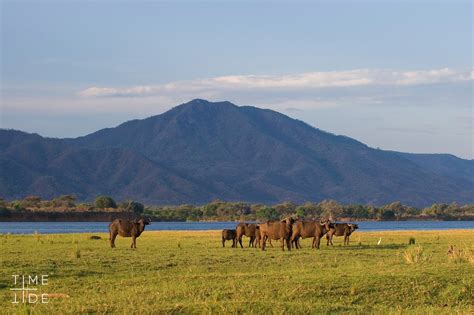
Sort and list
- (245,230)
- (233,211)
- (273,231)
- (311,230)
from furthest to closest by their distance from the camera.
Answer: (233,211) < (245,230) < (311,230) < (273,231)

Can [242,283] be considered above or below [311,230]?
below

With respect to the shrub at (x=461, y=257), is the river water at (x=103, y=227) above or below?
above

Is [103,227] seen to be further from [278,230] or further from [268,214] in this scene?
[278,230]

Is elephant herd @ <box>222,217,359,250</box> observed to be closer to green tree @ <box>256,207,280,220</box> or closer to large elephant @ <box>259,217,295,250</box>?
large elephant @ <box>259,217,295,250</box>

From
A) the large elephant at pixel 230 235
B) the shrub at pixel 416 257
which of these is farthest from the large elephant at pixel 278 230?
the shrub at pixel 416 257

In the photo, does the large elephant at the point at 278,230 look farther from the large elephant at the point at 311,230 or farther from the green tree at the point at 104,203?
the green tree at the point at 104,203

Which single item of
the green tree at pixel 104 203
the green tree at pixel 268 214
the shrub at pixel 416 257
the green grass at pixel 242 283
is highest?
the green tree at pixel 104 203

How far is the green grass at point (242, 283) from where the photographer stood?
1941 centimetres

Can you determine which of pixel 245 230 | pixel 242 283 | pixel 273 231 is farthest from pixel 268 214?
pixel 242 283

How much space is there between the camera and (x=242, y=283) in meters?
22.7

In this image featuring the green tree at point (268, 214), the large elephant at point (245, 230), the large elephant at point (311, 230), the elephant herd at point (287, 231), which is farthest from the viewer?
the green tree at point (268, 214)

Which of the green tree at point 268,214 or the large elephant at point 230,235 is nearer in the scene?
the large elephant at point 230,235

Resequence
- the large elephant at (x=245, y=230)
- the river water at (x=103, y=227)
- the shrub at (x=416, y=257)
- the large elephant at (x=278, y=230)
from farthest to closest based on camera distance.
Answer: the river water at (x=103, y=227) → the large elephant at (x=245, y=230) → the large elephant at (x=278, y=230) → the shrub at (x=416, y=257)

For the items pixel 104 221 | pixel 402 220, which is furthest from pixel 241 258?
pixel 402 220
